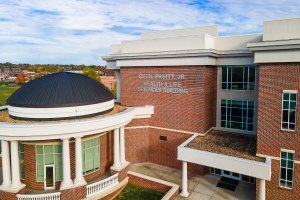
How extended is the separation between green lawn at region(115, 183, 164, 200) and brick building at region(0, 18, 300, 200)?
2.12 ft

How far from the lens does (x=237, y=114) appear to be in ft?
74.6

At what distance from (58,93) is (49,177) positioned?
5909 mm

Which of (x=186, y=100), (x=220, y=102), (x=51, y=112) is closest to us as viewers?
(x=51, y=112)

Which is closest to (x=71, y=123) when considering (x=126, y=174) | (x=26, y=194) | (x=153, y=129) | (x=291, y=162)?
(x=26, y=194)

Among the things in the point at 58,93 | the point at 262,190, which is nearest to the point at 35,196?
the point at 58,93

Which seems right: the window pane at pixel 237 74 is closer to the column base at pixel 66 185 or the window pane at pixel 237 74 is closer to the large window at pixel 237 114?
the large window at pixel 237 114

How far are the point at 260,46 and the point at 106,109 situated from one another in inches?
477

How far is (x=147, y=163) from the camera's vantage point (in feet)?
82.5

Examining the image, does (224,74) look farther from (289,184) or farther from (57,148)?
(57,148)

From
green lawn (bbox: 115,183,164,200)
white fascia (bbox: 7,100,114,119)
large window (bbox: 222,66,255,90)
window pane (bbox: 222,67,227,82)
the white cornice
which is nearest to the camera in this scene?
white fascia (bbox: 7,100,114,119)

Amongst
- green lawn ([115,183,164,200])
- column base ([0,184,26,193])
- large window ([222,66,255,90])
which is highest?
large window ([222,66,255,90])

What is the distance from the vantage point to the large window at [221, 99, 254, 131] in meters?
22.1

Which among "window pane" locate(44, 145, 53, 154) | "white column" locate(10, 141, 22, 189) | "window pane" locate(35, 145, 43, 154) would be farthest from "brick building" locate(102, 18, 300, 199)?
"white column" locate(10, 141, 22, 189)

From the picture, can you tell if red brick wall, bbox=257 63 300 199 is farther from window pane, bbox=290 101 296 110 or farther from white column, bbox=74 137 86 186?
white column, bbox=74 137 86 186
